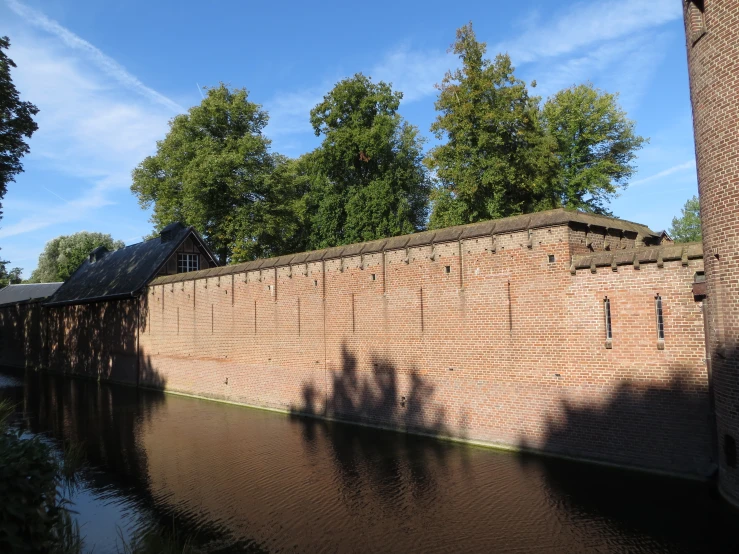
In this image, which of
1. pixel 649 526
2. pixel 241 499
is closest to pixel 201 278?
pixel 241 499

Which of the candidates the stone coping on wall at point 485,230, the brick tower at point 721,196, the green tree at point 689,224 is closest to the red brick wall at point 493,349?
the stone coping on wall at point 485,230

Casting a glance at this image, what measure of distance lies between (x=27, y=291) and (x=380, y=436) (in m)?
44.4

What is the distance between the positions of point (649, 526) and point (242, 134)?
83.1 ft

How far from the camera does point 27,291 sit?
4497 centimetres

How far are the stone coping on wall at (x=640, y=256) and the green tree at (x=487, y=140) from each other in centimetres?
1087

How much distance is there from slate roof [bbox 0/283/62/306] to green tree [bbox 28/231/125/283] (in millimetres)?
2307

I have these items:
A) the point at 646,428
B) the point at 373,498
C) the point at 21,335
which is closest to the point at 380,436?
the point at 373,498

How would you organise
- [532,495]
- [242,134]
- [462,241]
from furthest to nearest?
1. [242,134]
2. [462,241]
3. [532,495]

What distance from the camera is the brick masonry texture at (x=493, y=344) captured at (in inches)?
332

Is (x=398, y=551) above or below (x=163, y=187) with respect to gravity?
below

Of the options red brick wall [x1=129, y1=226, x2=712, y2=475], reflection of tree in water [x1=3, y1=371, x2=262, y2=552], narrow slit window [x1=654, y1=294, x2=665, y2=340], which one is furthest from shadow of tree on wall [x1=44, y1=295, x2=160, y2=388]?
narrow slit window [x1=654, y1=294, x2=665, y2=340]

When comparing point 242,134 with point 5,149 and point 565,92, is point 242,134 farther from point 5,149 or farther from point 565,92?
point 565,92

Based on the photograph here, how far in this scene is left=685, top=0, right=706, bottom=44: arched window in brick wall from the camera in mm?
7656

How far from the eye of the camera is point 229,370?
58.2 feet
